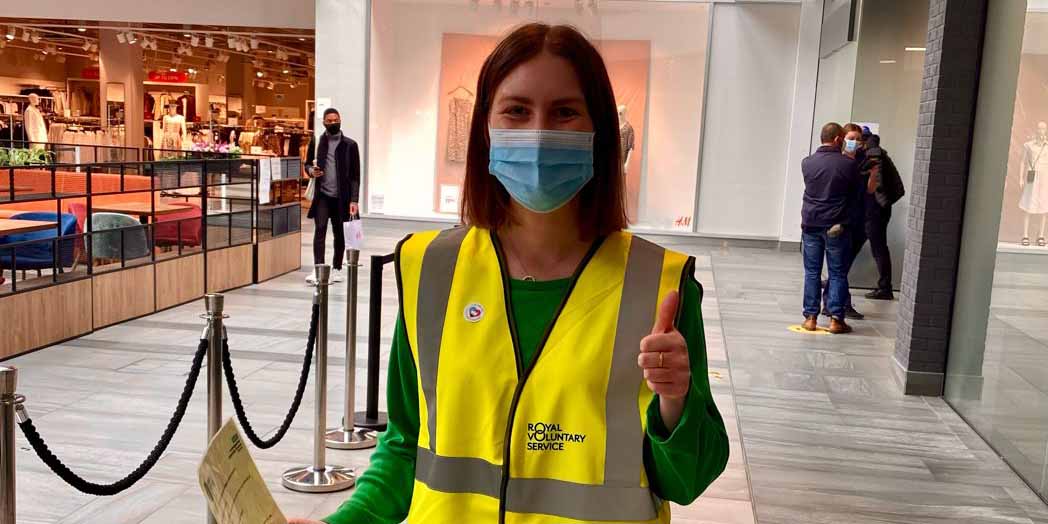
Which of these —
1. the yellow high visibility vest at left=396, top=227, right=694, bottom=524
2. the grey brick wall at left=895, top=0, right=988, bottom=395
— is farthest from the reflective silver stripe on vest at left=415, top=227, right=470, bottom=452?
the grey brick wall at left=895, top=0, right=988, bottom=395

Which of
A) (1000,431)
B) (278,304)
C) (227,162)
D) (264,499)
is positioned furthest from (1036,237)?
(227,162)

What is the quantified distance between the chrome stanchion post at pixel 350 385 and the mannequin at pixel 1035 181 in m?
3.69

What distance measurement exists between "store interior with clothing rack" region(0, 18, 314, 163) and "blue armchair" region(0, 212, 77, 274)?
463 inches

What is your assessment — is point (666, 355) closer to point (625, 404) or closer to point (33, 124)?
point (625, 404)

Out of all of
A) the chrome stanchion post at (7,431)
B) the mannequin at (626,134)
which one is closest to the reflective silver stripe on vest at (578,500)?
the chrome stanchion post at (7,431)

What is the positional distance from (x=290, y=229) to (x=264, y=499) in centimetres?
1018

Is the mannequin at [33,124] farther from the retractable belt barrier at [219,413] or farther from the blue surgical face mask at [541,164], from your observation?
the blue surgical face mask at [541,164]

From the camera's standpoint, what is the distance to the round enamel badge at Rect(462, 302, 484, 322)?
144cm

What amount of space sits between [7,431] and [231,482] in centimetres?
169

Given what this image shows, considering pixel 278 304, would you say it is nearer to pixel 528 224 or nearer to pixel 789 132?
pixel 528 224

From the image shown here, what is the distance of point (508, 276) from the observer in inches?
58.0

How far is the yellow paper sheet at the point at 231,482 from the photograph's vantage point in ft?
3.52

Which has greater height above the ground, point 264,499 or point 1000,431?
point 264,499

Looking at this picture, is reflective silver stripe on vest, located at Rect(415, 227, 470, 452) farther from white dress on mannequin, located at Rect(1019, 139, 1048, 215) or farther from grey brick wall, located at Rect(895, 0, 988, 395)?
grey brick wall, located at Rect(895, 0, 988, 395)
